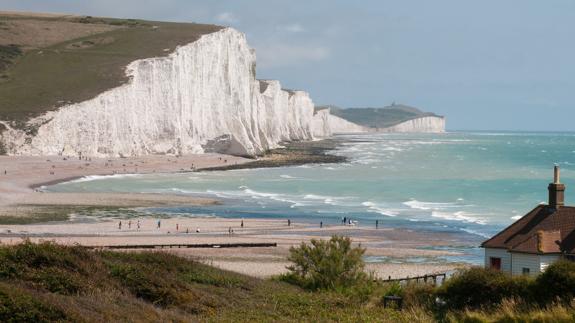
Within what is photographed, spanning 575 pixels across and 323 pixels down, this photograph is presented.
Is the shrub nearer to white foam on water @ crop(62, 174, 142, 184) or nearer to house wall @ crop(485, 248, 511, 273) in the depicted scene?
house wall @ crop(485, 248, 511, 273)

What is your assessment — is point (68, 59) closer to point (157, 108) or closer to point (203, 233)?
point (157, 108)

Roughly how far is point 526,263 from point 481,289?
8.19 feet

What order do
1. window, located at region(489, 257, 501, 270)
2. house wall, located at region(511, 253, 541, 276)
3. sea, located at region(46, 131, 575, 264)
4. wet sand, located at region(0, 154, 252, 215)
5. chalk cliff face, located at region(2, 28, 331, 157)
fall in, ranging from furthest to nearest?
chalk cliff face, located at region(2, 28, 331, 157) < wet sand, located at region(0, 154, 252, 215) < sea, located at region(46, 131, 575, 264) < window, located at region(489, 257, 501, 270) < house wall, located at region(511, 253, 541, 276)

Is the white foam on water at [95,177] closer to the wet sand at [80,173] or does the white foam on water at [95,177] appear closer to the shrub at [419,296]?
the wet sand at [80,173]

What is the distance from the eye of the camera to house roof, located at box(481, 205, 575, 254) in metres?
17.9

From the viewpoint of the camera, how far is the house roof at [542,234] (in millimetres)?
17875

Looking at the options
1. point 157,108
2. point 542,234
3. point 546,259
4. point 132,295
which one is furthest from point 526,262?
point 157,108

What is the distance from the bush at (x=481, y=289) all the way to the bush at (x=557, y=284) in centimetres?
26

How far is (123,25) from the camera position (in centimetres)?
14812

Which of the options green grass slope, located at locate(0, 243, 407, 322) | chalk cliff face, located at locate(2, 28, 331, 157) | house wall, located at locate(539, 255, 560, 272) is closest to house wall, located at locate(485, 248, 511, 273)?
house wall, located at locate(539, 255, 560, 272)

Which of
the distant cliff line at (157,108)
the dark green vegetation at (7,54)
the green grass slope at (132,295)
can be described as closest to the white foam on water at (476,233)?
the green grass slope at (132,295)

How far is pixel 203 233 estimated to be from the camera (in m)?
41.7

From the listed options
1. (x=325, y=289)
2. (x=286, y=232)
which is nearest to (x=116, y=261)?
(x=325, y=289)

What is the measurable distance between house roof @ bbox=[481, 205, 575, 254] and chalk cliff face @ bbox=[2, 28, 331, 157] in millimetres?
66729
